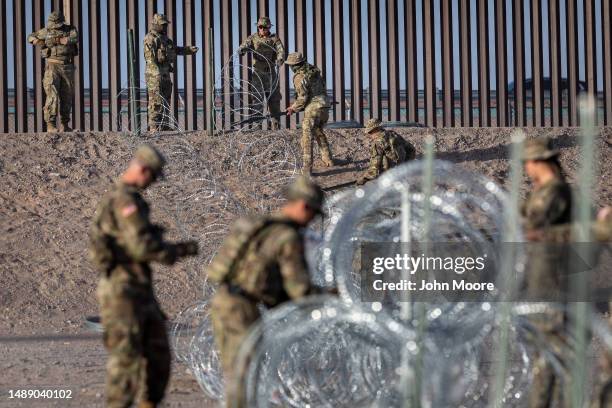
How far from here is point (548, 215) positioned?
18.7 feet

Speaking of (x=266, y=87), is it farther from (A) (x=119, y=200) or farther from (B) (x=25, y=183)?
(A) (x=119, y=200)

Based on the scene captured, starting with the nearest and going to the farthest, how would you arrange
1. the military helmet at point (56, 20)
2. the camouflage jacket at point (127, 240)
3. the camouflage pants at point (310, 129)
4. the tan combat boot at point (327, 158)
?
the camouflage jacket at point (127, 240) < the camouflage pants at point (310, 129) < the tan combat boot at point (327, 158) < the military helmet at point (56, 20)

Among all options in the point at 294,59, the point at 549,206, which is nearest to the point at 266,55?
the point at 294,59

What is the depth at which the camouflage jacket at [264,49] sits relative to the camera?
15758 mm

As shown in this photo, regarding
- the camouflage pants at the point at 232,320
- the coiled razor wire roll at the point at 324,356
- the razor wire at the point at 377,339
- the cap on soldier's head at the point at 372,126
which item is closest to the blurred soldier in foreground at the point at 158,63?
the cap on soldier's head at the point at 372,126

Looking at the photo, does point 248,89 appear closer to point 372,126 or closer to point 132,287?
point 372,126

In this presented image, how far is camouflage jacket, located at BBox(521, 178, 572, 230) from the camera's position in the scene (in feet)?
18.7

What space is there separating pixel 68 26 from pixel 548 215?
1121 centimetres

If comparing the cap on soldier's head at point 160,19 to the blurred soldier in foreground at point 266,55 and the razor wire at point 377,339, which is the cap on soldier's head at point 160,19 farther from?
the razor wire at point 377,339

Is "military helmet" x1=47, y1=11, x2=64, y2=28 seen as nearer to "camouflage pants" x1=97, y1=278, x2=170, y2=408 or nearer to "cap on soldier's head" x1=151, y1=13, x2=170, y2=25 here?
"cap on soldier's head" x1=151, y1=13, x2=170, y2=25

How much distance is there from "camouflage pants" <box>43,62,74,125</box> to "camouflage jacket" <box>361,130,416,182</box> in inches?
196

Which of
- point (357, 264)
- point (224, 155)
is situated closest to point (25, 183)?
point (224, 155)

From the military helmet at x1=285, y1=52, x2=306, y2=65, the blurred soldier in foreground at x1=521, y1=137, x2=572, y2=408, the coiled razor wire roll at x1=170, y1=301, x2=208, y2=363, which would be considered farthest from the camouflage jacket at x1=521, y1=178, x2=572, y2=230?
the military helmet at x1=285, y1=52, x2=306, y2=65

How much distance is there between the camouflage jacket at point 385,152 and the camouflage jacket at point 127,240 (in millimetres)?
6690
